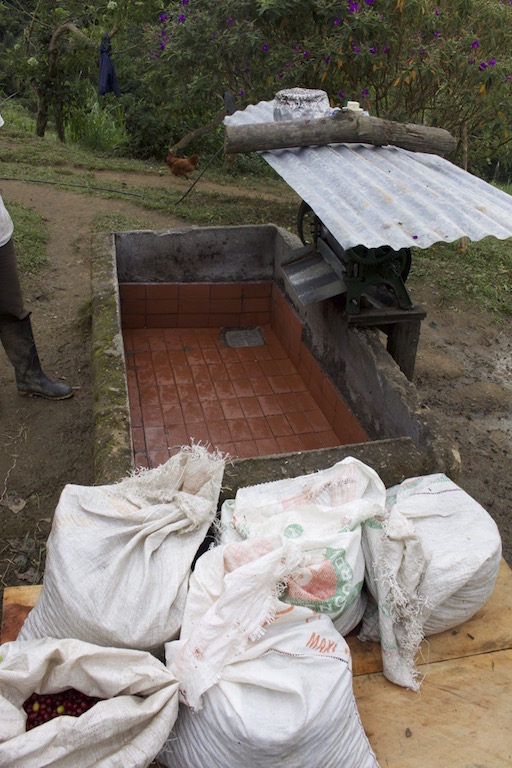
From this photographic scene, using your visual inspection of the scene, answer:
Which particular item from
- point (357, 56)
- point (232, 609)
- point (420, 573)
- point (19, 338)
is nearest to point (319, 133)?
point (19, 338)

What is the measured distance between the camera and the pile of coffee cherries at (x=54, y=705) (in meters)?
1.71

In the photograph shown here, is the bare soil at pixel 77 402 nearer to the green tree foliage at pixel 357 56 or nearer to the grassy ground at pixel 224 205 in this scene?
the grassy ground at pixel 224 205

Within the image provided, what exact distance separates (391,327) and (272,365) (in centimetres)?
133

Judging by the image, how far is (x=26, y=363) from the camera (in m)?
4.51

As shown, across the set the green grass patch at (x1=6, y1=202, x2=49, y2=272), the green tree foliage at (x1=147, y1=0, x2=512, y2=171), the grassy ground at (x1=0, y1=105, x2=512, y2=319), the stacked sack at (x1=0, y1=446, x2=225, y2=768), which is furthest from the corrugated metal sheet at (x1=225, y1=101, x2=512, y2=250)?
the green tree foliage at (x1=147, y1=0, x2=512, y2=171)

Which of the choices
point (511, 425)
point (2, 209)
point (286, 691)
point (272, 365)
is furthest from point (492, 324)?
point (286, 691)

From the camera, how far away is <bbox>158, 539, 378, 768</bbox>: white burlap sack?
169 cm

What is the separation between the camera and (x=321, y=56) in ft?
22.5

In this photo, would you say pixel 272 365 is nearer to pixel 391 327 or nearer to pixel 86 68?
pixel 391 327

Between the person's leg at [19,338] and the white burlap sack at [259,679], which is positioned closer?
the white burlap sack at [259,679]

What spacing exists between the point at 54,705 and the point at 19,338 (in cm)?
307

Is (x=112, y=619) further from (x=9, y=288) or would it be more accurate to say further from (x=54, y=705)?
(x=9, y=288)

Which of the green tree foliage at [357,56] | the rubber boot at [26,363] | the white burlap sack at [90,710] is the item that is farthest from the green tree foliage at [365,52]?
the white burlap sack at [90,710]

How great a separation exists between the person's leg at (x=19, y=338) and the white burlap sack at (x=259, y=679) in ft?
9.45
